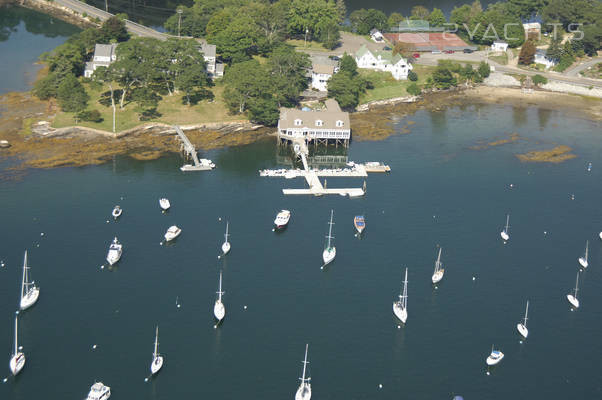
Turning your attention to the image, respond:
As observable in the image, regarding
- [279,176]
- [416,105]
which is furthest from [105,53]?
[416,105]

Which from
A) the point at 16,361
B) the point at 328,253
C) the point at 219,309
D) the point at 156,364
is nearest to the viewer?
the point at 16,361

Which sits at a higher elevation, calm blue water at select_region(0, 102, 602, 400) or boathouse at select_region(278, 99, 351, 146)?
boathouse at select_region(278, 99, 351, 146)

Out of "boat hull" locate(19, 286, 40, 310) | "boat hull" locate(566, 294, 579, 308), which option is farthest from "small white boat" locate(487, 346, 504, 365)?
"boat hull" locate(19, 286, 40, 310)

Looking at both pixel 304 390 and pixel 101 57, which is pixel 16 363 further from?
pixel 101 57

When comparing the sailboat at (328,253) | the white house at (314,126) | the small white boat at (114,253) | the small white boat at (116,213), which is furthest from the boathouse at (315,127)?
the small white boat at (114,253)

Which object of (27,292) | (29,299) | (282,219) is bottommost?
(29,299)

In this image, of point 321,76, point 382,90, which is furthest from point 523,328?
point 321,76

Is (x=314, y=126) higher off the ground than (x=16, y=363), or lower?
higher

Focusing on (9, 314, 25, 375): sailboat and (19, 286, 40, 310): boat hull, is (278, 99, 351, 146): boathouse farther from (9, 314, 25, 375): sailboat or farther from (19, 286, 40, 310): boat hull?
(9, 314, 25, 375): sailboat
